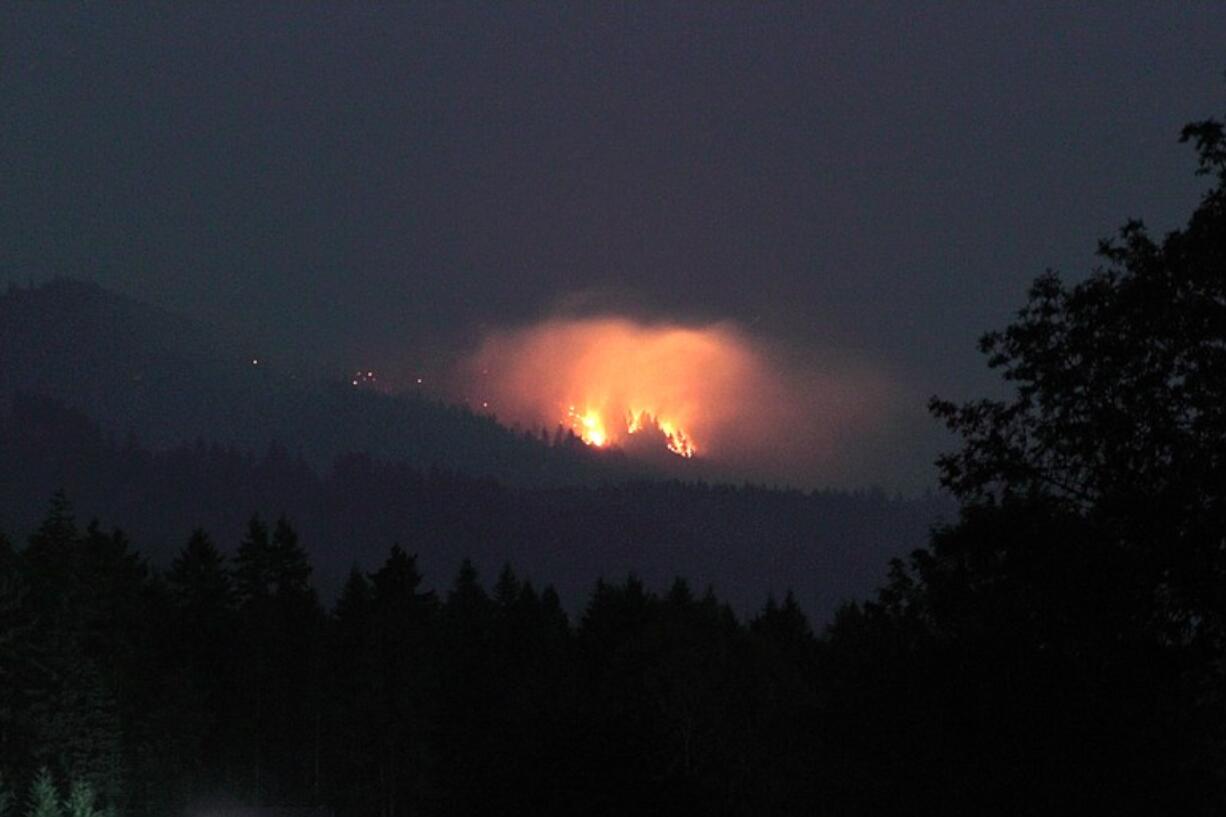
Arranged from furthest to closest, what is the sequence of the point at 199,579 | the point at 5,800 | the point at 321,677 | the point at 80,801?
the point at 199,579 < the point at 321,677 < the point at 5,800 < the point at 80,801

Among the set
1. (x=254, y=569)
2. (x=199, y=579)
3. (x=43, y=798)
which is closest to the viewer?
(x=43, y=798)

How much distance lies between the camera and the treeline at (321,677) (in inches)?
3255

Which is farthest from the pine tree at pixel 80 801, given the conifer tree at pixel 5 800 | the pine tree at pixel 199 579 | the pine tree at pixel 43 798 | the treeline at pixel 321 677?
the pine tree at pixel 199 579

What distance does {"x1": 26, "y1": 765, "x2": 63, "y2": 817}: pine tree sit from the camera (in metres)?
71.2

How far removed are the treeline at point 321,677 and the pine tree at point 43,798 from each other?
410cm

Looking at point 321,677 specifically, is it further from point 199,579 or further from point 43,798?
point 43,798

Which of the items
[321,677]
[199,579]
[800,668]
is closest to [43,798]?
[321,677]

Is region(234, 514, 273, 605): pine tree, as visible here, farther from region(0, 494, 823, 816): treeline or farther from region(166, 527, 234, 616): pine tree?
region(166, 527, 234, 616): pine tree

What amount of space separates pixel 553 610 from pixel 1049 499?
3553 inches

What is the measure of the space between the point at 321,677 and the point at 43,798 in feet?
104

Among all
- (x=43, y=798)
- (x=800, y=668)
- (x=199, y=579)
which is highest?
(x=199, y=579)

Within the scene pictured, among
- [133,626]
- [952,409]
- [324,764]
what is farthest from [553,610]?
[952,409]

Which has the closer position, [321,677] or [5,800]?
[5,800]

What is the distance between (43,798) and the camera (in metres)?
71.5
